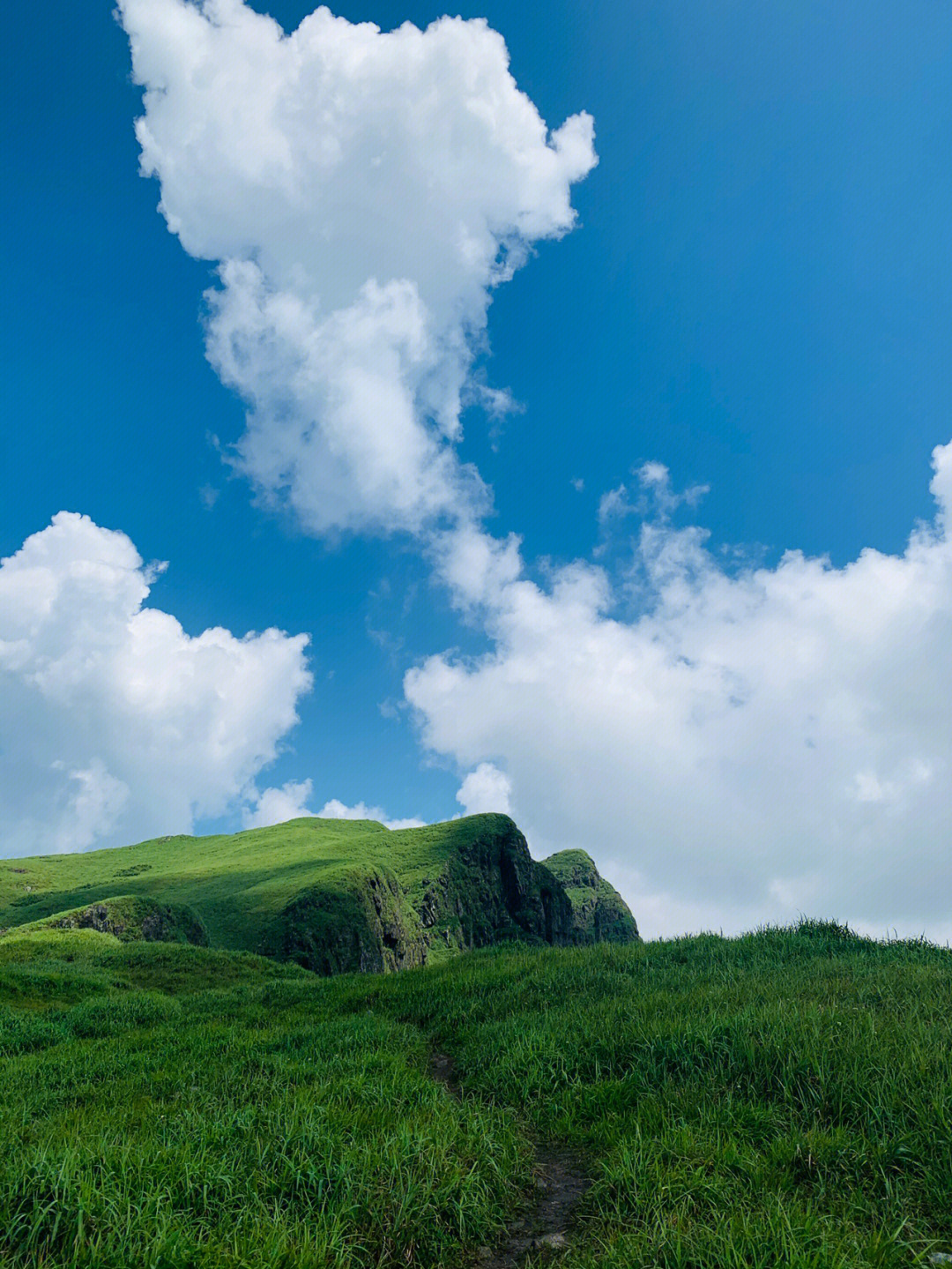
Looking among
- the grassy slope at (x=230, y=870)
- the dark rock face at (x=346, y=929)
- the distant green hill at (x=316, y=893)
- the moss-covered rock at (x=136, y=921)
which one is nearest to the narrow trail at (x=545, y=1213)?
the distant green hill at (x=316, y=893)

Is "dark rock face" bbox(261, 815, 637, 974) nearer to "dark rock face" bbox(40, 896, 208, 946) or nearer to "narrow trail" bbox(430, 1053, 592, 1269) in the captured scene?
"dark rock face" bbox(40, 896, 208, 946)

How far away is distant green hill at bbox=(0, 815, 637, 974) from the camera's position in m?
88.1

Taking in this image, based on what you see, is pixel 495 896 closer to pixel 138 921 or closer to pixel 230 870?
pixel 230 870

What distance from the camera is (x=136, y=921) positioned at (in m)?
61.8

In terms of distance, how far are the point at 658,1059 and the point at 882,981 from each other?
5329 millimetres

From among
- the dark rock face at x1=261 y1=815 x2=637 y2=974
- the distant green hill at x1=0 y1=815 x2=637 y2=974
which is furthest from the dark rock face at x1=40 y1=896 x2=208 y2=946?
the dark rock face at x1=261 y1=815 x2=637 y2=974

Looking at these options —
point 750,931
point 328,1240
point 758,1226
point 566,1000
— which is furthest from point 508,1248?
point 750,931

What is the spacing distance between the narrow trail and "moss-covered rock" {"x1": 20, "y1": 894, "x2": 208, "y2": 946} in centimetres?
5670

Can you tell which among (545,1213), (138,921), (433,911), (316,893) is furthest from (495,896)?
(545,1213)

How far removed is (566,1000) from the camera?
41.6ft

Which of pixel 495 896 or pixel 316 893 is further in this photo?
pixel 495 896

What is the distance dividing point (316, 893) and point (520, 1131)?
101 m

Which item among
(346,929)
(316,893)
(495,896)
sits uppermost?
(495,896)

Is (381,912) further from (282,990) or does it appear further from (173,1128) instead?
(173,1128)
